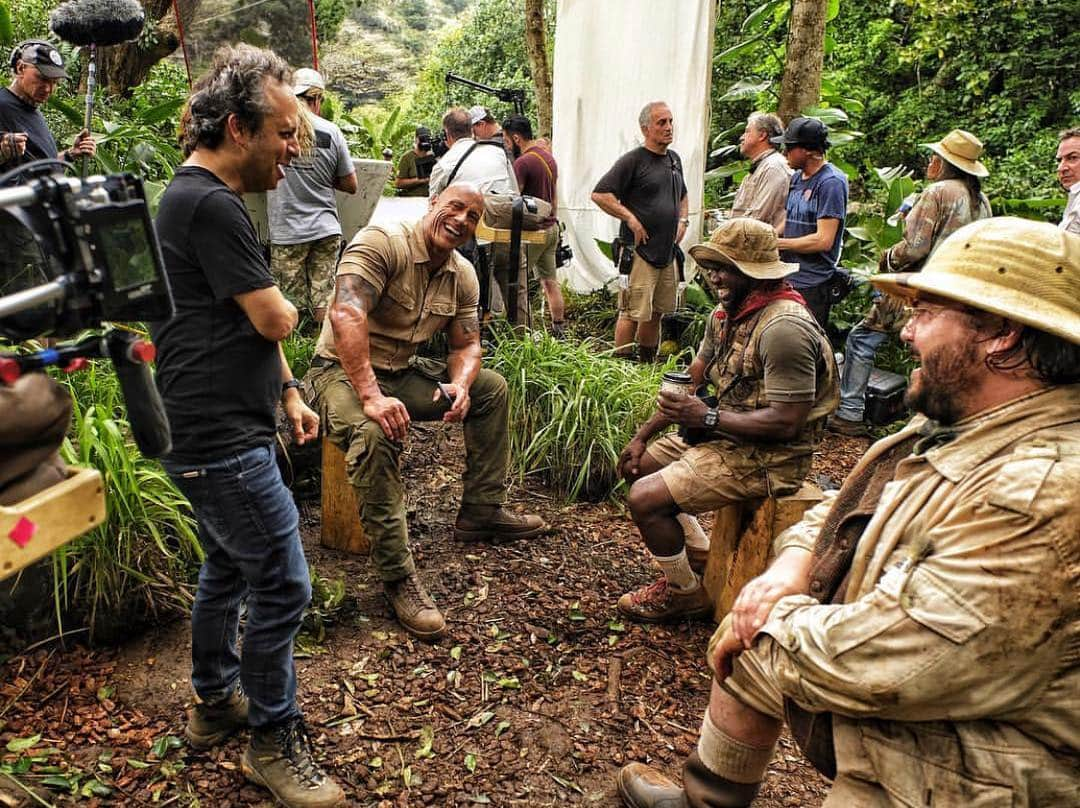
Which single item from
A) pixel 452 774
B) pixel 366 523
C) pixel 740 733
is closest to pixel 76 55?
pixel 366 523

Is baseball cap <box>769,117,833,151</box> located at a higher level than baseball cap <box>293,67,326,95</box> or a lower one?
lower

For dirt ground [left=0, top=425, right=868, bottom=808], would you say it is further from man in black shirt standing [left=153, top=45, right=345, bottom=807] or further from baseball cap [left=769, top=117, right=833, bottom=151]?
baseball cap [left=769, top=117, right=833, bottom=151]

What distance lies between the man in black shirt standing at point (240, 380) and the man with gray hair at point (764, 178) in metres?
4.34

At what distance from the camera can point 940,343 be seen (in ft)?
6.02

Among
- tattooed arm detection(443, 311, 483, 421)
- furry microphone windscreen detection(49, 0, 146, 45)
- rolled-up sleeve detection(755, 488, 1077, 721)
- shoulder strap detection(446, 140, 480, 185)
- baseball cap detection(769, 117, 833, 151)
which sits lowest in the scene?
tattooed arm detection(443, 311, 483, 421)

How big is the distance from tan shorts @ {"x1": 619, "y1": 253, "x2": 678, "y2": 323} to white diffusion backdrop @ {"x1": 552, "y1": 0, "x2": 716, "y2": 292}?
4.83 ft

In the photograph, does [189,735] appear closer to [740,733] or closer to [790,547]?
[740,733]

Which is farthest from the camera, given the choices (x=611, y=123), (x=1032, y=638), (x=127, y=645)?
(x=611, y=123)

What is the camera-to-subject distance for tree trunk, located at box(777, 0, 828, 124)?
674 centimetres

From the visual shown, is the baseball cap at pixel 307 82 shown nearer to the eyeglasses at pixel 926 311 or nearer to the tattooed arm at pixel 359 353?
the tattooed arm at pixel 359 353

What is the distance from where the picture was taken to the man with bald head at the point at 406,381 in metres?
3.33

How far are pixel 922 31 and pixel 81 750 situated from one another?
14.2 m

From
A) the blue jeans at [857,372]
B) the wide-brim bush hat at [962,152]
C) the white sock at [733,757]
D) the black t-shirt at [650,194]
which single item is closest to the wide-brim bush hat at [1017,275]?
the white sock at [733,757]

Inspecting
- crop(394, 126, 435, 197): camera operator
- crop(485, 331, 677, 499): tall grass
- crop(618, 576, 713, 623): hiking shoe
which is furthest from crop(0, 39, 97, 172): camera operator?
crop(394, 126, 435, 197): camera operator
